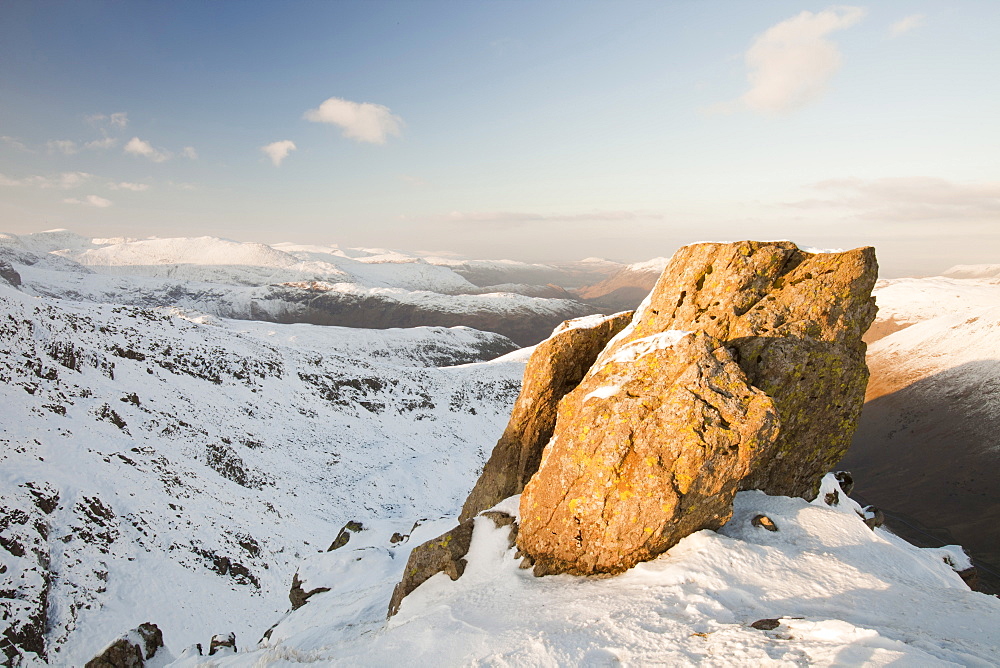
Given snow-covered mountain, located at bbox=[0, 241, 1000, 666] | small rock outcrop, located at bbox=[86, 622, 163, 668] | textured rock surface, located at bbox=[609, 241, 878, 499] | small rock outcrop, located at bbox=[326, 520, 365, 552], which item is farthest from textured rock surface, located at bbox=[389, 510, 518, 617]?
small rock outcrop, located at bbox=[326, 520, 365, 552]

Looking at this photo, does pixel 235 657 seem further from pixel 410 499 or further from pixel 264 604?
pixel 410 499

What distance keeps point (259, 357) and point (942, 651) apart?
5301 cm

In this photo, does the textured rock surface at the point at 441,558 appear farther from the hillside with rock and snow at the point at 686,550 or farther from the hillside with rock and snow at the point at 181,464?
the hillside with rock and snow at the point at 181,464

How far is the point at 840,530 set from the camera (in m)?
10.2

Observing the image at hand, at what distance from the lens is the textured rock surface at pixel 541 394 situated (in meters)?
14.1

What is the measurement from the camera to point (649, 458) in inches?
362

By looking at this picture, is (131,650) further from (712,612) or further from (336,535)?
(712,612)

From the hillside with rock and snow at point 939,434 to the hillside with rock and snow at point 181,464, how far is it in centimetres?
5578

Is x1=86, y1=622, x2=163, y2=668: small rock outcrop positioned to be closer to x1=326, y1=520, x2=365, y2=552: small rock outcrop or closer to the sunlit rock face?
x1=326, y1=520, x2=365, y2=552: small rock outcrop

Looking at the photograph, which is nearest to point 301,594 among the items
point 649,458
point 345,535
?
point 345,535

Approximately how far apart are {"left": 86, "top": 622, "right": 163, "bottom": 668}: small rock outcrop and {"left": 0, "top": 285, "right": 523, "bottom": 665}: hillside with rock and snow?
434cm

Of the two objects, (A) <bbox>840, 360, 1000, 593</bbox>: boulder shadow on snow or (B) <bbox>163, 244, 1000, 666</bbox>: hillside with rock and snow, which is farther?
(A) <bbox>840, 360, 1000, 593</bbox>: boulder shadow on snow

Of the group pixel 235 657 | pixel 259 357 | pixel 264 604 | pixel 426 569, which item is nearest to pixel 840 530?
pixel 426 569

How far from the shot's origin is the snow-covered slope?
627 cm
